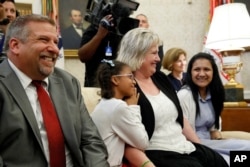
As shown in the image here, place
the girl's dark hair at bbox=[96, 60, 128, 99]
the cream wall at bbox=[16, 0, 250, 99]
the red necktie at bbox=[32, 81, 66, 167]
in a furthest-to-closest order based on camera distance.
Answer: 1. the cream wall at bbox=[16, 0, 250, 99]
2. the girl's dark hair at bbox=[96, 60, 128, 99]
3. the red necktie at bbox=[32, 81, 66, 167]

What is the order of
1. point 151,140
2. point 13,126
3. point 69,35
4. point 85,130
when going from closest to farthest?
1. point 13,126
2. point 85,130
3. point 151,140
4. point 69,35

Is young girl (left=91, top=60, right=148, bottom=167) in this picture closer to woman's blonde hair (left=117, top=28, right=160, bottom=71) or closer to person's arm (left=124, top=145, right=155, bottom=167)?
person's arm (left=124, top=145, right=155, bottom=167)

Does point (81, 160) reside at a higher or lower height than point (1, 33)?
lower

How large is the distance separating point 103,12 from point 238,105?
161cm

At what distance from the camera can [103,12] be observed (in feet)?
9.23

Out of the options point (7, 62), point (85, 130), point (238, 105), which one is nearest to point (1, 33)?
point (7, 62)

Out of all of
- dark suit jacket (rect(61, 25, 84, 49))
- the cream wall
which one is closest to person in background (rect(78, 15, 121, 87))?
dark suit jacket (rect(61, 25, 84, 49))

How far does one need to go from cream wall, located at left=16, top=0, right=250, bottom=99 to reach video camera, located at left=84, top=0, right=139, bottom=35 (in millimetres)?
2086

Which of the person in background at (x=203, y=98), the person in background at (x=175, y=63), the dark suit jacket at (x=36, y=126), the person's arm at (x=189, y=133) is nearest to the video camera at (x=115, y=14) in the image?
the person in background at (x=203, y=98)

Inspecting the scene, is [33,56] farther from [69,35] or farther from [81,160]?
[69,35]

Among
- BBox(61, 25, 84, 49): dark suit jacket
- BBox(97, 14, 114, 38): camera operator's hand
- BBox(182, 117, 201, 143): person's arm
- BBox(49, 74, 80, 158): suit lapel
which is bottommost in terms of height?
BBox(182, 117, 201, 143): person's arm

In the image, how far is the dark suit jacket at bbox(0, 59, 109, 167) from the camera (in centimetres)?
156

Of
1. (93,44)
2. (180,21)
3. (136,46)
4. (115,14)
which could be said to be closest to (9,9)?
(93,44)

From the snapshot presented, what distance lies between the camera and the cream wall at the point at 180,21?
16.2 feet
